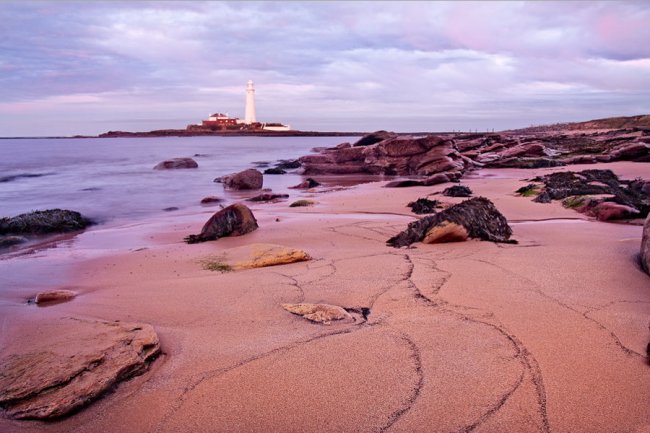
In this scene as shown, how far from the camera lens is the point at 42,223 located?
10234 mm

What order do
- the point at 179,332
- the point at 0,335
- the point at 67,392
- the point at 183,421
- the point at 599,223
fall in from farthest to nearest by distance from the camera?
the point at 599,223 < the point at 0,335 < the point at 179,332 < the point at 67,392 < the point at 183,421

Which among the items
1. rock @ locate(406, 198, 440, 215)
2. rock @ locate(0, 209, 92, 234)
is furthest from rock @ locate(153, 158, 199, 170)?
rock @ locate(406, 198, 440, 215)

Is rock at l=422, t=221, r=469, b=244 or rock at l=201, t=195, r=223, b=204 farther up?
rock at l=422, t=221, r=469, b=244

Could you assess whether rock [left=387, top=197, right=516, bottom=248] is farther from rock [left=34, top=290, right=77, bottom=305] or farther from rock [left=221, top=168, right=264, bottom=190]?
rock [left=221, top=168, right=264, bottom=190]

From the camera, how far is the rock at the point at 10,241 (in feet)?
28.5

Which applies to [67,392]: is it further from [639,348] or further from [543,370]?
[639,348]

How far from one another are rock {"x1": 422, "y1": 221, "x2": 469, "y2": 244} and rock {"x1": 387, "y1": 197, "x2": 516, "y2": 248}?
0.02 metres

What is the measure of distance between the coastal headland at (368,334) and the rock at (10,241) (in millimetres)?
3494

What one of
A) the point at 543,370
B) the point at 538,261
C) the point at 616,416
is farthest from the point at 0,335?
the point at 538,261

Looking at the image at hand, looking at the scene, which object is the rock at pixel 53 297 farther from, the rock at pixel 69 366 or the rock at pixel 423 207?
the rock at pixel 423 207

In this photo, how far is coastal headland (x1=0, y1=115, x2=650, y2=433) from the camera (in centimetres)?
230

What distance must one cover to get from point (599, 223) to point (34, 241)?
9875mm

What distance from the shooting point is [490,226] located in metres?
6.03

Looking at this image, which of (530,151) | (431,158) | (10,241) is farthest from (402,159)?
(10,241)
